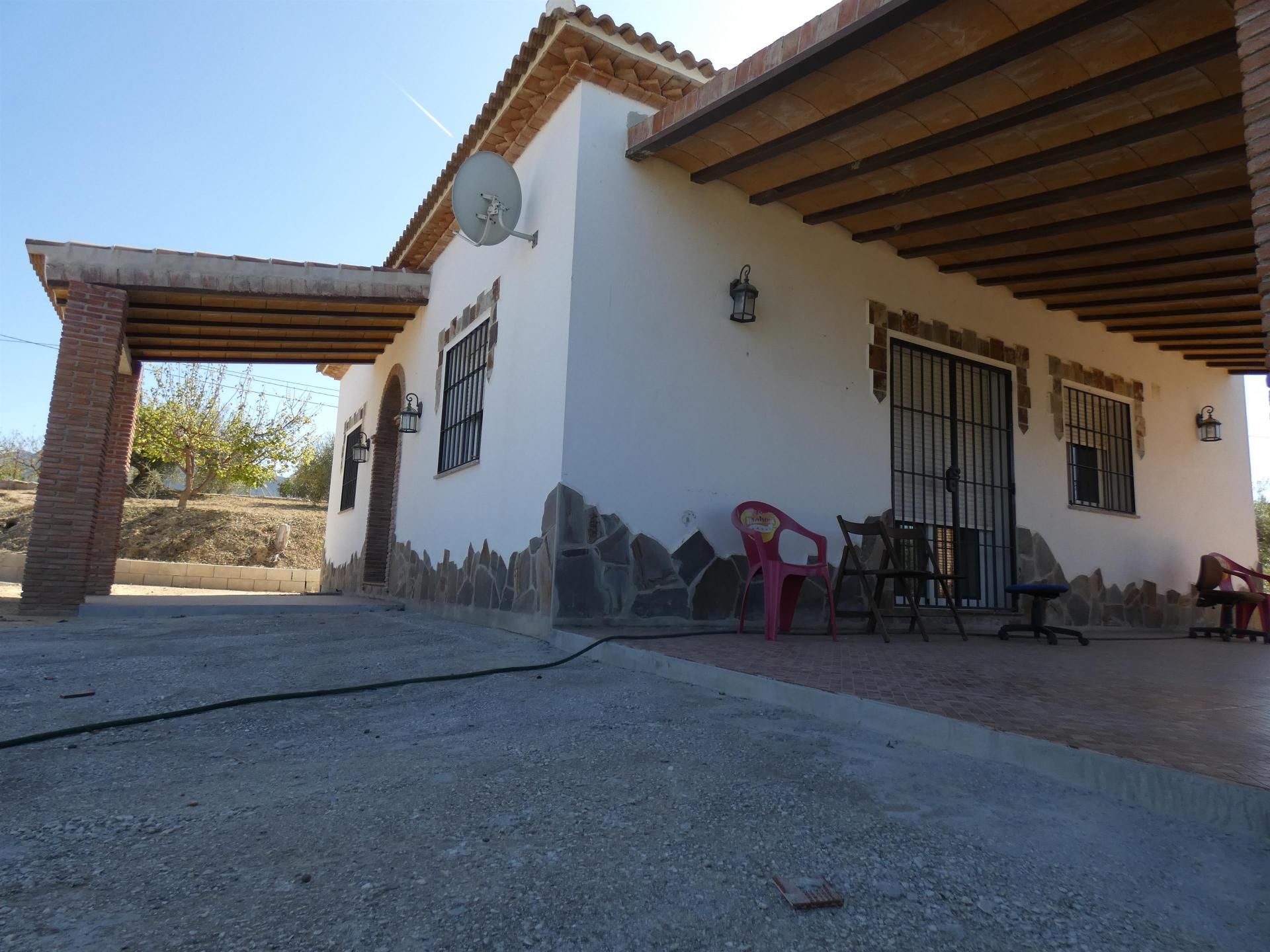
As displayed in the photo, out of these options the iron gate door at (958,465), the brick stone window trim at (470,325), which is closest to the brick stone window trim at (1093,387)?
the iron gate door at (958,465)

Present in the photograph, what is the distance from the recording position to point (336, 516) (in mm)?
11320

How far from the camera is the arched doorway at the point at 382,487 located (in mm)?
9211

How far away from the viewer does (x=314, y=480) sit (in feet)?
73.2

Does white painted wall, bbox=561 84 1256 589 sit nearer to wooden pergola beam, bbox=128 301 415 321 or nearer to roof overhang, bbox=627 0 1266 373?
roof overhang, bbox=627 0 1266 373

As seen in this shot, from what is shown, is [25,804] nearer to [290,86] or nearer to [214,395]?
[290,86]

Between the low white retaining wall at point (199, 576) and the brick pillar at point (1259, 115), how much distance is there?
12.5 meters

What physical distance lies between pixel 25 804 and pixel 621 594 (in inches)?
127

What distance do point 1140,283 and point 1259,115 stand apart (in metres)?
4.96

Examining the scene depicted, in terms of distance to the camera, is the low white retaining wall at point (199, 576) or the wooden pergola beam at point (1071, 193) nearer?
the wooden pergola beam at point (1071, 193)

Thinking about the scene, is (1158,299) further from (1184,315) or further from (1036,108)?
(1036,108)

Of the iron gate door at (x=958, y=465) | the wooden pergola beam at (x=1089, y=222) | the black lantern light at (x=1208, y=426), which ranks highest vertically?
the wooden pergola beam at (x=1089, y=222)

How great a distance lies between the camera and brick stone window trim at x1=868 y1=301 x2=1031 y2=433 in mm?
5988

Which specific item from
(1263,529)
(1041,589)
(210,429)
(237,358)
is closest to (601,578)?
(1041,589)

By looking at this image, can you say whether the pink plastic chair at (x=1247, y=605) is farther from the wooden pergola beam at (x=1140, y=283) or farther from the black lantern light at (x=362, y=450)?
the black lantern light at (x=362, y=450)
